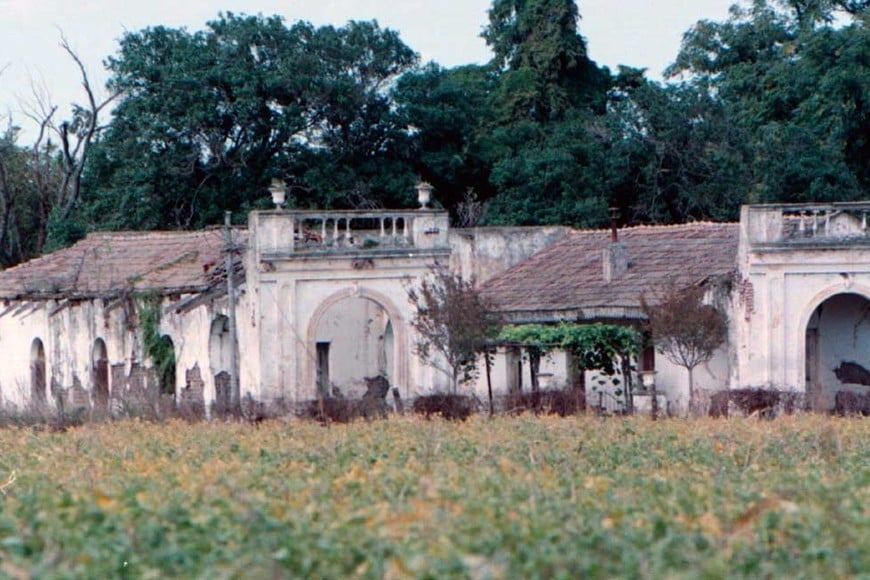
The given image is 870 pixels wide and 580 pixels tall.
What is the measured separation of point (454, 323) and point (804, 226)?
5882mm

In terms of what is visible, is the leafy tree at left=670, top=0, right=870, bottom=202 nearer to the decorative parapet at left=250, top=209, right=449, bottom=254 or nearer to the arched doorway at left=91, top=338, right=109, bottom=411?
the decorative parapet at left=250, top=209, right=449, bottom=254

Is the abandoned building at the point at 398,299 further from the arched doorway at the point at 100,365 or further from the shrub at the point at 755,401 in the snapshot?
the shrub at the point at 755,401

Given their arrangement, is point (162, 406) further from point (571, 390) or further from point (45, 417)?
point (571, 390)

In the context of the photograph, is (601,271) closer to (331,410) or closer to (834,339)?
(834,339)

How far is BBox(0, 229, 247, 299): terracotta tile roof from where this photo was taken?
33.1 meters

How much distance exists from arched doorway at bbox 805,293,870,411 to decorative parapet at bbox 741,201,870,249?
185 cm

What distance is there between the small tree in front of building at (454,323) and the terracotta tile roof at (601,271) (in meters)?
1.59

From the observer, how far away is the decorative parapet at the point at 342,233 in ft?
97.0

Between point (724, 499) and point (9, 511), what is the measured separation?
14.1ft

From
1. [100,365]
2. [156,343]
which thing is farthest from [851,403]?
[100,365]

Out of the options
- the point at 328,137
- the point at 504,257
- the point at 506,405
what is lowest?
the point at 506,405

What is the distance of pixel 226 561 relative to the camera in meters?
8.38

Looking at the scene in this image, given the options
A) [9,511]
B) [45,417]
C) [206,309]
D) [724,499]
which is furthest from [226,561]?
[206,309]

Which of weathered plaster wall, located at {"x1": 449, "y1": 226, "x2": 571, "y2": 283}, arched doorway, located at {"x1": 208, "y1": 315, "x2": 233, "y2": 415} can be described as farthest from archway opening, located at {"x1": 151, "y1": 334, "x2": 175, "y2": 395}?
weathered plaster wall, located at {"x1": 449, "y1": 226, "x2": 571, "y2": 283}
